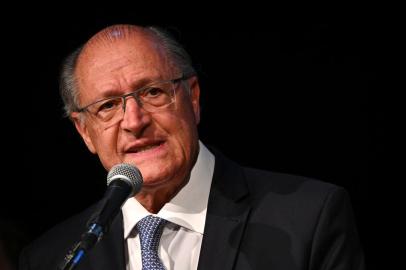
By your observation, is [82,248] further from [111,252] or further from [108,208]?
[111,252]

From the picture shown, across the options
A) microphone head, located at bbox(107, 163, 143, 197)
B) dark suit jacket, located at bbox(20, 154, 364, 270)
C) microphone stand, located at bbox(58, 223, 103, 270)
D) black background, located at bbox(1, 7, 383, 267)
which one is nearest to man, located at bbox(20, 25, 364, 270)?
dark suit jacket, located at bbox(20, 154, 364, 270)

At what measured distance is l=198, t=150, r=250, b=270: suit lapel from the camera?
2.58 meters

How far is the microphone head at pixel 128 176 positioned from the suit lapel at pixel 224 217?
25.1 inches

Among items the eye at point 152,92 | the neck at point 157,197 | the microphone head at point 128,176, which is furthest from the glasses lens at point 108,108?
the microphone head at point 128,176

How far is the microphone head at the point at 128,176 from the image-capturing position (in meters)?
2.03

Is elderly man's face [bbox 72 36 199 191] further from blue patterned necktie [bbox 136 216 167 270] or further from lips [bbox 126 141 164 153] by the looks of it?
blue patterned necktie [bbox 136 216 167 270]

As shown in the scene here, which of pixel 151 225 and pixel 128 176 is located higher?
pixel 128 176

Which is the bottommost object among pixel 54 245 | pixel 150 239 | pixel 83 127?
pixel 54 245

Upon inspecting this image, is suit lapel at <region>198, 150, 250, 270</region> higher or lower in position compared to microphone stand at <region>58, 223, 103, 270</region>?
lower

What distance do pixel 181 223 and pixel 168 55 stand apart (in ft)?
2.32

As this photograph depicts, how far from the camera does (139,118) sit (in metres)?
2.59

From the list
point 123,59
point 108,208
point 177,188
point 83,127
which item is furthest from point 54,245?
point 108,208

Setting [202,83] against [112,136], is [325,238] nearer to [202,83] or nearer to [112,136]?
[112,136]

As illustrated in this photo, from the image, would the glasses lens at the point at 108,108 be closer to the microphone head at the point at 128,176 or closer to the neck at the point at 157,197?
the neck at the point at 157,197
